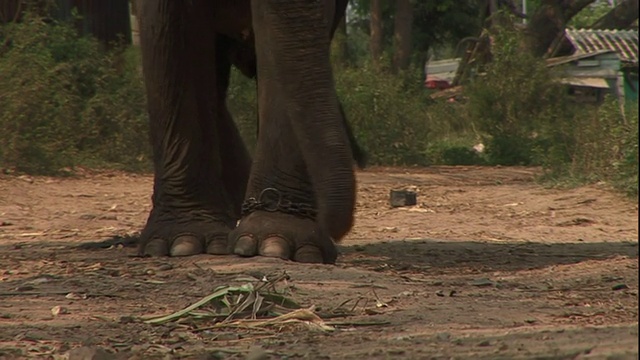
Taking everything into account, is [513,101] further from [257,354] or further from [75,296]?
[257,354]

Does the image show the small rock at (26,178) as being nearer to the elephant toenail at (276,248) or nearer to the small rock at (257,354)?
the elephant toenail at (276,248)

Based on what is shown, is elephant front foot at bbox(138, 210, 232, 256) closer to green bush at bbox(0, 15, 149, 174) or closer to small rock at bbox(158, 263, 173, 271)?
small rock at bbox(158, 263, 173, 271)

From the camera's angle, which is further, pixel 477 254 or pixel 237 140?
pixel 237 140

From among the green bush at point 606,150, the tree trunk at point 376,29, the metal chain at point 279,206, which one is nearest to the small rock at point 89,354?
the metal chain at point 279,206

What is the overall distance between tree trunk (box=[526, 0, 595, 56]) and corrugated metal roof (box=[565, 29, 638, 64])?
22.9 feet

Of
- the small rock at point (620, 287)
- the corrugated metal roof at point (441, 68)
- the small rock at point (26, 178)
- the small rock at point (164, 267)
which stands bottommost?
the corrugated metal roof at point (441, 68)

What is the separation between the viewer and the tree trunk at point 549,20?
24.7 metres

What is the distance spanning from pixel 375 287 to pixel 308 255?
72cm

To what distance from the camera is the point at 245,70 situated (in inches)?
319

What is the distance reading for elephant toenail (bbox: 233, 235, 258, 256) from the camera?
6023 mm

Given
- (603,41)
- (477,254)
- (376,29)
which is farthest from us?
(603,41)

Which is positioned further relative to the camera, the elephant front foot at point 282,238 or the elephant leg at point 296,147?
the elephant front foot at point 282,238

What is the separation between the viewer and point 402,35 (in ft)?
76.1

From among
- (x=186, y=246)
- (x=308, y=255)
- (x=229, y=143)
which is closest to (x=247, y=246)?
(x=308, y=255)
